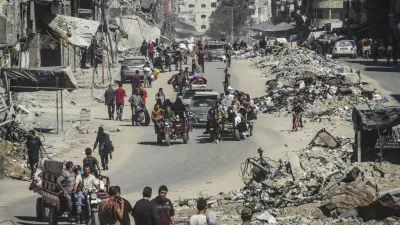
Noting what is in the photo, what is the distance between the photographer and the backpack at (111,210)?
15.6 metres

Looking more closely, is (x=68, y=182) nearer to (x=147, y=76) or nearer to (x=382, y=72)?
(x=147, y=76)

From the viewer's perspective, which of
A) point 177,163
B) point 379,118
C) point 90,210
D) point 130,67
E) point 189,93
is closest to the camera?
point 90,210

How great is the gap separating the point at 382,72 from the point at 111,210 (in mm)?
42493

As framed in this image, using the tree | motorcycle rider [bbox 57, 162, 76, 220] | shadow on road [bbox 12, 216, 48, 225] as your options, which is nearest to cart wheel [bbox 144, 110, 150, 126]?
shadow on road [bbox 12, 216, 48, 225]

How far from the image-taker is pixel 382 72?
185ft

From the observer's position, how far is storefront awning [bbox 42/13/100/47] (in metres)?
44.5

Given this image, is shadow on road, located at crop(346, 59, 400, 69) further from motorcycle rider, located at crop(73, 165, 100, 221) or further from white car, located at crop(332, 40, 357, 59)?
motorcycle rider, located at crop(73, 165, 100, 221)

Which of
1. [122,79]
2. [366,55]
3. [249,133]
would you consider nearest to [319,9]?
[366,55]

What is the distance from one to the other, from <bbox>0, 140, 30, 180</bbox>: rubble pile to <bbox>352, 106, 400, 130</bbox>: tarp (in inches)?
345

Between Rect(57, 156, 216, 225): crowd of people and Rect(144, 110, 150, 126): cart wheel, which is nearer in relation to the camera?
Rect(57, 156, 216, 225): crowd of people

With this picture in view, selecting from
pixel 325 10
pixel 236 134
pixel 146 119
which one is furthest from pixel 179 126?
pixel 325 10

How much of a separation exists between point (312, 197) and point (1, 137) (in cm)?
1269

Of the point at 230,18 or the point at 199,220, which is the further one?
the point at 230,18

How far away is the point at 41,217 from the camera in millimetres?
19844
